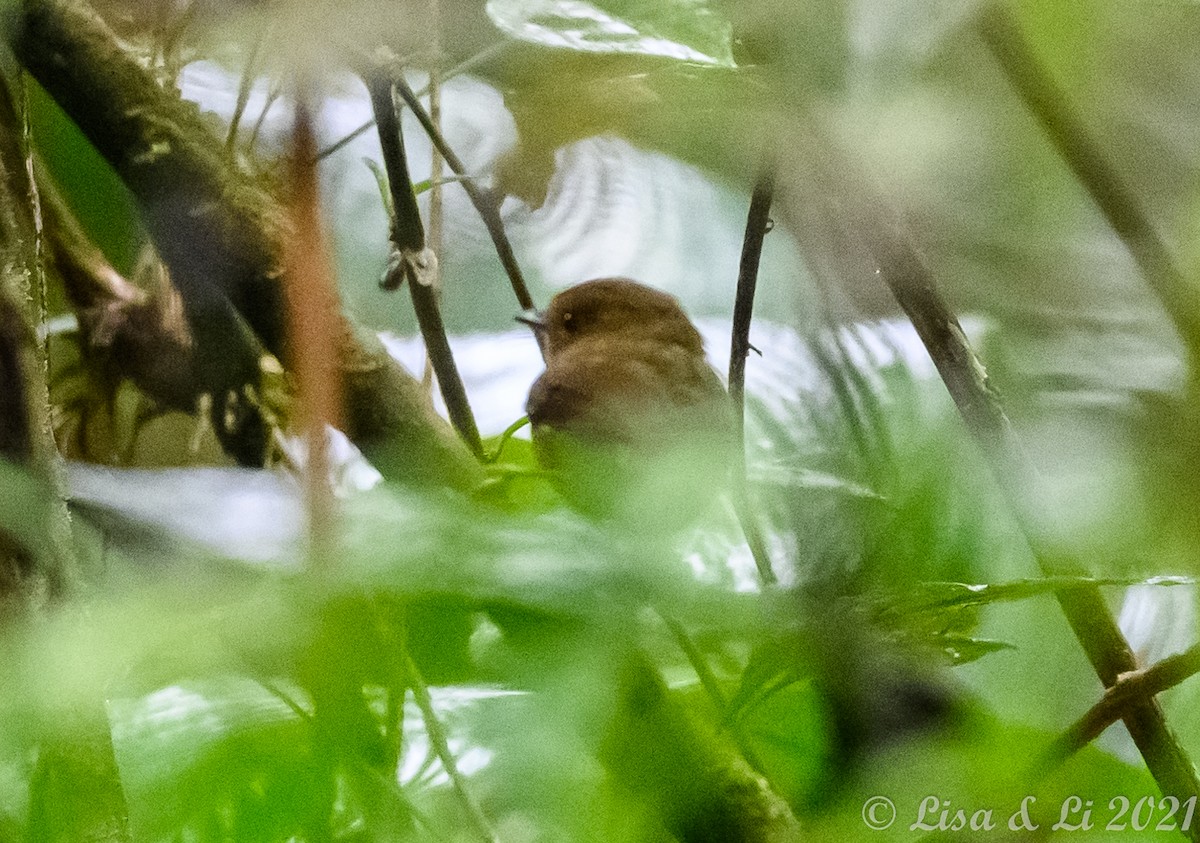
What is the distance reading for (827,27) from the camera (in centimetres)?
32

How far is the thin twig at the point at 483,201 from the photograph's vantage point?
34 cm

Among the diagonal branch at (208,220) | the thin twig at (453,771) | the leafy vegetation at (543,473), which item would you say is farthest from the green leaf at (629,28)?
the thin twig at (453,771)

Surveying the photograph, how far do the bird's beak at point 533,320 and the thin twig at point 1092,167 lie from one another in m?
0.16

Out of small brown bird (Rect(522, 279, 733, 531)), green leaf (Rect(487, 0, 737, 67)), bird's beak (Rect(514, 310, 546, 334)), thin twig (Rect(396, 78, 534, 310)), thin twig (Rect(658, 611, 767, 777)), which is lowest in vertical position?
thin twig (Rect(658, 611, 767, 777))

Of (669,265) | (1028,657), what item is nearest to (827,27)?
(669,265)

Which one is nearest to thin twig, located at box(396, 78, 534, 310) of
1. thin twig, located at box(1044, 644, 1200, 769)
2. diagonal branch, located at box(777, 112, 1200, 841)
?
diagonal branch, located at box(777, 112, 1200, 841)

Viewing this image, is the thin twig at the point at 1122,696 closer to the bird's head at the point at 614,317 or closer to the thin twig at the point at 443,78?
the bird's head at the point at 614,317

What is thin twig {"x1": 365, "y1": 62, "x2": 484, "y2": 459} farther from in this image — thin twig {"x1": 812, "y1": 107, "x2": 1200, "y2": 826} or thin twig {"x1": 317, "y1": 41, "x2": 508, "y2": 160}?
thin twig {"x1": 812, "y1": 107, "x2": 1200, "y2": 826}

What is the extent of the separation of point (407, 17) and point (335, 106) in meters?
0.04

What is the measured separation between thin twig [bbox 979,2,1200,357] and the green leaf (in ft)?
0.28

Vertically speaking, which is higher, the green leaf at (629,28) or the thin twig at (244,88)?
the green leaf at (629,28)

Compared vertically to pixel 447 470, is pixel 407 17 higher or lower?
higher

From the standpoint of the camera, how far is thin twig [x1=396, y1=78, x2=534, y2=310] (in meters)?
0.34

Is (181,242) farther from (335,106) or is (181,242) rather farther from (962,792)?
(962,792)
